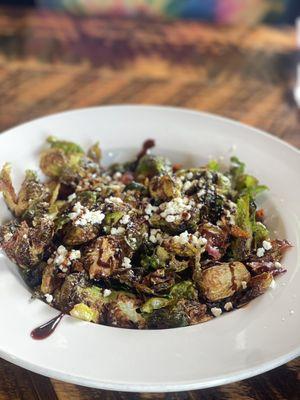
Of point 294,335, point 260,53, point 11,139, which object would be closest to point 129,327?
point 294,335

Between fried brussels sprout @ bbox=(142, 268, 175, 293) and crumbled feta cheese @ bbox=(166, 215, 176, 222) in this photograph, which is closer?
fried brussels sprout @ bbox=(142, 268, 175, 293)

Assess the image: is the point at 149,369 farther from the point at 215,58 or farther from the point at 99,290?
→ the point at 215,58

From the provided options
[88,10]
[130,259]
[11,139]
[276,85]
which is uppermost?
[88,10]

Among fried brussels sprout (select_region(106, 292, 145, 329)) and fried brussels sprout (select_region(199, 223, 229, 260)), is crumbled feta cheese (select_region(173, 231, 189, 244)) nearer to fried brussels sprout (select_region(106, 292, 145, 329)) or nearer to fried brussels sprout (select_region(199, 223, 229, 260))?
fried brussels sprout (select_region(199, 223, 229, 260))

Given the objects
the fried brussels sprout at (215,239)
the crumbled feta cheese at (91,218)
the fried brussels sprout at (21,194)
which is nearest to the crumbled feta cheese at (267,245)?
the fried brussels sprout at (215,239)

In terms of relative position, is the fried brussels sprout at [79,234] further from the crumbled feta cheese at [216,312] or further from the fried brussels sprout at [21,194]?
the crumbled feta cheese at [216,312]

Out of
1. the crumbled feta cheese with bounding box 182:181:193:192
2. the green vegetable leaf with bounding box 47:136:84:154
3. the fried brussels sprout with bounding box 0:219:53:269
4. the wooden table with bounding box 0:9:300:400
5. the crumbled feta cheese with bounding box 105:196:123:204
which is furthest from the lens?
the wooden table with bounding box 0:9:300:400

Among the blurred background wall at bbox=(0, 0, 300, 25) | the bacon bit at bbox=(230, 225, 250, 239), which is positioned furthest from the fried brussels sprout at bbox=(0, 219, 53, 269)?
the blurred background wall at bbox=(0, 0, 300, 25)
